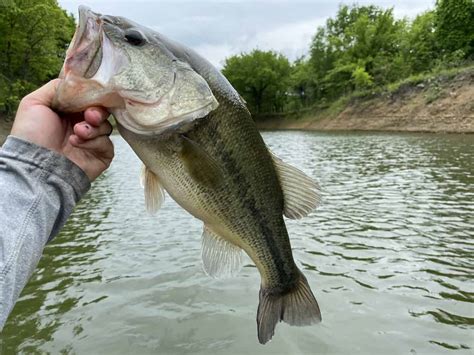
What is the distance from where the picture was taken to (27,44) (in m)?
35.0

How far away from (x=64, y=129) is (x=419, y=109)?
117 feet

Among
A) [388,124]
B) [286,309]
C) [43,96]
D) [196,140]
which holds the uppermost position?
[43,96]

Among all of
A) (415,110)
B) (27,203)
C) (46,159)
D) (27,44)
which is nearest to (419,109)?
(415,110)

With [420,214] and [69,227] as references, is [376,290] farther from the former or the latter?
[69,227]

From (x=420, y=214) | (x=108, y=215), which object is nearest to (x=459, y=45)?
(x=420, y=214)

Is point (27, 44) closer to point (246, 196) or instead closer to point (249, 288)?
point (249, 288)

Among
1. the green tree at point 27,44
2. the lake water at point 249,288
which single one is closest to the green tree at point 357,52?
the green tree at point 27,44

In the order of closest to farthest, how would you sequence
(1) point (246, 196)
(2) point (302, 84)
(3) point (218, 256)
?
(1) point (246, 196) → (3) point (218, 256) → (2) point (302, 84)

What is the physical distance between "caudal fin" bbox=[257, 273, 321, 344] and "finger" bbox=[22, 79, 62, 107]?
171 centimetres

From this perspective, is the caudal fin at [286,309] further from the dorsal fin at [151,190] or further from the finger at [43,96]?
the finger at [43,96]

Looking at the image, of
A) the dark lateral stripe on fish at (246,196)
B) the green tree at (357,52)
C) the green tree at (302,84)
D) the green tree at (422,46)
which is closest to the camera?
the dark lateral stripe on fish at (246,196)

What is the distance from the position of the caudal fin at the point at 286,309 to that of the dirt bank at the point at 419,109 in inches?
1128

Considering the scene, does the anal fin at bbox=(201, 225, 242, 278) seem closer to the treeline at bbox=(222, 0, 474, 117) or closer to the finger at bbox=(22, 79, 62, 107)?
the finger at bbox=(22, 79, 62, 107)

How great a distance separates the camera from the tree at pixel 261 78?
2704 inches
